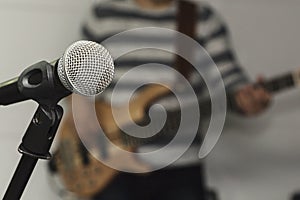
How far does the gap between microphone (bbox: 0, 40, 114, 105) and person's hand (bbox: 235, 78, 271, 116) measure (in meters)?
1.27

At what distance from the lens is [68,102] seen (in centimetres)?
185

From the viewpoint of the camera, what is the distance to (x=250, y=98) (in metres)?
1.90

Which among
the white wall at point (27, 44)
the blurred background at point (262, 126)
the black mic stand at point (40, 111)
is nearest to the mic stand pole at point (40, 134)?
the black mic stand at point (40, 111)

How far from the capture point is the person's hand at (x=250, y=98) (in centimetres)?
189

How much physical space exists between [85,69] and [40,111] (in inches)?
3.1

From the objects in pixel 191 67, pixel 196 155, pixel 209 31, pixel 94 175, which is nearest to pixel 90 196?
pixel 94 175

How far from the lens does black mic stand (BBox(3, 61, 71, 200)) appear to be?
64cm

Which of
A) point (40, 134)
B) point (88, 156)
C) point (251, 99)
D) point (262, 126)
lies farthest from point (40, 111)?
point (262, 126)

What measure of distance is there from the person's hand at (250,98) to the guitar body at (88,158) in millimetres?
310

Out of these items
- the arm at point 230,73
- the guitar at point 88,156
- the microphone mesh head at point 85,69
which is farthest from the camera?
the arm at point 230,73

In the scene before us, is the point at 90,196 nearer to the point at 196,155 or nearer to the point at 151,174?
the point at 151,174

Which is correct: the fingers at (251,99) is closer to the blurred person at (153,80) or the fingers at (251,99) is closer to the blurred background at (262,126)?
the blurred person at (153,80)

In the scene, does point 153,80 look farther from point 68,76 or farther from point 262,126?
point 68,76

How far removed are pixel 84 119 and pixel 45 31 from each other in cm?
34
